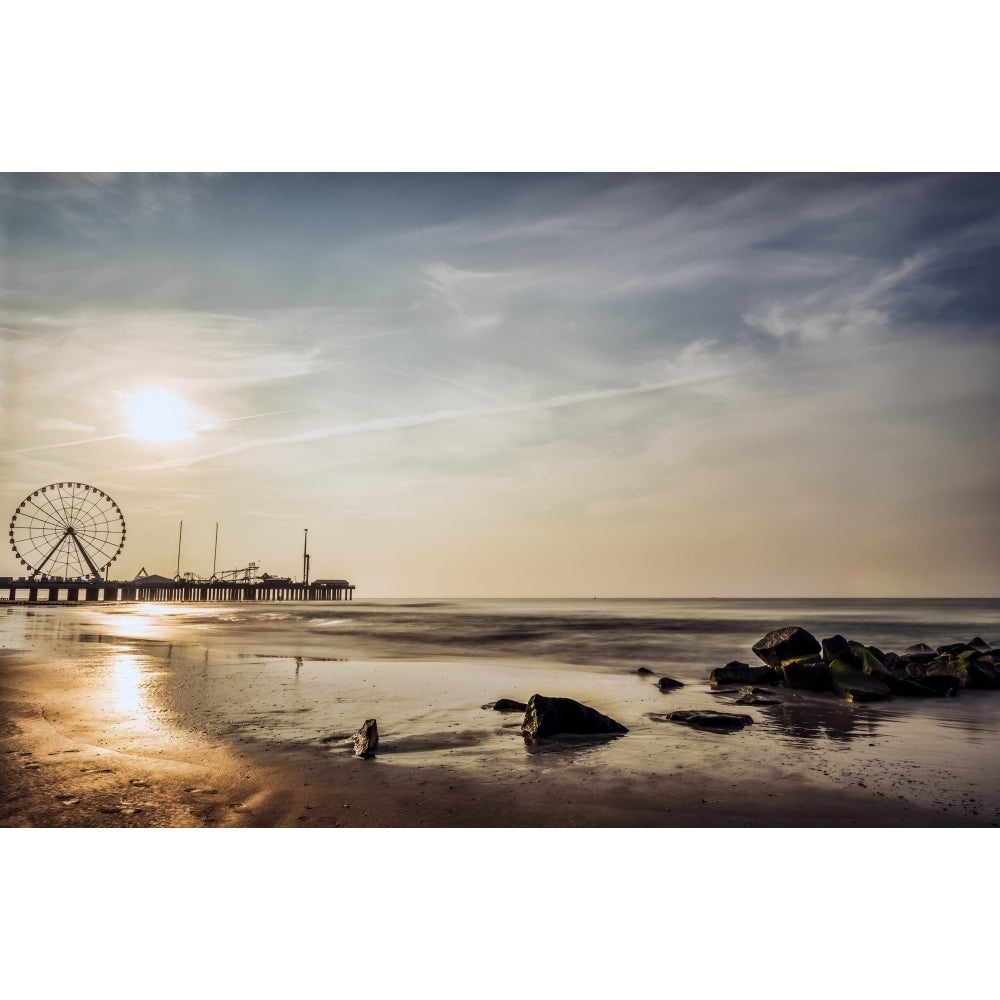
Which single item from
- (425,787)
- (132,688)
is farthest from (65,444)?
(425,787)

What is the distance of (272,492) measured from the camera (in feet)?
29.5

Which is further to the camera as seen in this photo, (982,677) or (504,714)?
(982,677)

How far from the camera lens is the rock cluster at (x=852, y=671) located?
6859 mm

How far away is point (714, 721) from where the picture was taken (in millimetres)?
5078

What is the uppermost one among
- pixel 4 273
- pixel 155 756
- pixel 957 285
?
pixel 957 285

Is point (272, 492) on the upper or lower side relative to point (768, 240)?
lower

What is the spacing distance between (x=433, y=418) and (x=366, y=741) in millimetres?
4370

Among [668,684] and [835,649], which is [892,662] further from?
[668,684]

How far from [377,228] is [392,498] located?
4.19m

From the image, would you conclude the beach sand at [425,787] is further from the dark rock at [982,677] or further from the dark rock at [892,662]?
the dark rock at [892,662]

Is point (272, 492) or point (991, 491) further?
point (272, 492)

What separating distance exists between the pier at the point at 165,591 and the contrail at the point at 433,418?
29.6 metres

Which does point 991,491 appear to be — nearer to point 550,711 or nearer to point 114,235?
point 550,711

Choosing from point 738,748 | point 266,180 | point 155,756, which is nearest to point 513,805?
point 738,748
